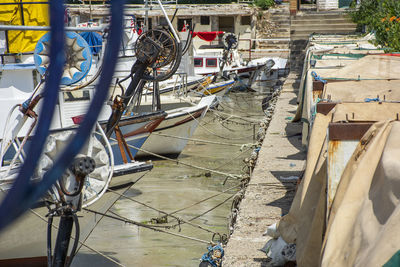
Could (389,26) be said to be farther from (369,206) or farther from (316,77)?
(369,206)

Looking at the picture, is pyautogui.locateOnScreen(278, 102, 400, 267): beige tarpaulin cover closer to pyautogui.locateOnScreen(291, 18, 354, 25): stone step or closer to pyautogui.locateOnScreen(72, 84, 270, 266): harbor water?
pyautogui.locateOnScreen(72, 84, 270, 266): harbor water

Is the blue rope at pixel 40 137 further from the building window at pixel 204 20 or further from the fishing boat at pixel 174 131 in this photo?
the building window at pixel 204 20

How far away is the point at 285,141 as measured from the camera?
33.6 feet

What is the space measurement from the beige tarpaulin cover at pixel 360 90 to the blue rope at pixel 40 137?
5603mm

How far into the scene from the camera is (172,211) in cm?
1112

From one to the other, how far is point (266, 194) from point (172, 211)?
14.4ft

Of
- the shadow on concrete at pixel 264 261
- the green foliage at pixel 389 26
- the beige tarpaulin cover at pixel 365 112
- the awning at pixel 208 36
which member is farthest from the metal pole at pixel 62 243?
the awning at pixel 208 36

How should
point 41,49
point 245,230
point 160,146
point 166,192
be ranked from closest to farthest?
point 245,230 → point 41,49 → point 166,192 → point 160,146

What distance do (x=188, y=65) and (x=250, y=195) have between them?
1499 cm

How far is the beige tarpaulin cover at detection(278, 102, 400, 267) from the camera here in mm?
4121

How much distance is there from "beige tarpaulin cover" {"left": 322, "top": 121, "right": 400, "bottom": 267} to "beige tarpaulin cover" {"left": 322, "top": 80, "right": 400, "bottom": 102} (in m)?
2.96

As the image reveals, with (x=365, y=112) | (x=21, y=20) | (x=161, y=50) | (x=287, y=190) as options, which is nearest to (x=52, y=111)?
(x=365, y=112)

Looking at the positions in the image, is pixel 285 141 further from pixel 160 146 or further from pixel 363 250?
pixel 363 250

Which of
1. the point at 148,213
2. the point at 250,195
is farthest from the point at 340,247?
the point at 148,213
